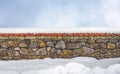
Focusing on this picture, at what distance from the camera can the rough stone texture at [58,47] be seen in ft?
37.6

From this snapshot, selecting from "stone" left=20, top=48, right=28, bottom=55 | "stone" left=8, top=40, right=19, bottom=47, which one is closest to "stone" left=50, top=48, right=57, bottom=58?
"stone" left=20, top=48, right=28, bottom=55

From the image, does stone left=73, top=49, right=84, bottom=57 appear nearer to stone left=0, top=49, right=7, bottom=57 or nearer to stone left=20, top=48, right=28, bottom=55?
stone left=20, top=48, right=28, bottom=55

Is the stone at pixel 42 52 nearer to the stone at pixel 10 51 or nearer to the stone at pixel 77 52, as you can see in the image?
the stone at pixel 10 51

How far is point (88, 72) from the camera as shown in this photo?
7129 millimetres

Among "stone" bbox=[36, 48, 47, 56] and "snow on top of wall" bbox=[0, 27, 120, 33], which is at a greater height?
"snow on top of wall" bbox=[0, 27, 120, 33]

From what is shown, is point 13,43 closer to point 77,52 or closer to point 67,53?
point 67,53

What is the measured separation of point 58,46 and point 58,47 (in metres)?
0.03

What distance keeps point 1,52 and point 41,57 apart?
140 cm

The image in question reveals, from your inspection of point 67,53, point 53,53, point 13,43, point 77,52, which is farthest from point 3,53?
point 77,52

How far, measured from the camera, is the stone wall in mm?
11469

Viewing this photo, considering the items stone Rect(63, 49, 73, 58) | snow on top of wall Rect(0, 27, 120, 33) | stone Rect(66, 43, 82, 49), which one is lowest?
stone Rect(63, 49, 73, 58)

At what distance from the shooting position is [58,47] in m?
11.5

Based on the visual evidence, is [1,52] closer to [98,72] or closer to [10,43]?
[10,43]

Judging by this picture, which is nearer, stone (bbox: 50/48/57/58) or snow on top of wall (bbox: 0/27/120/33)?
stone (bbox: 50/48/57/58)
